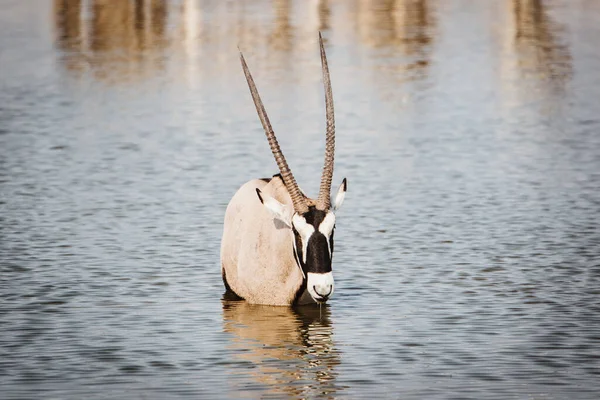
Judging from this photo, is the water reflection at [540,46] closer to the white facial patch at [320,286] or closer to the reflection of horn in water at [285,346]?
the reflection of horn in water at [285,346]

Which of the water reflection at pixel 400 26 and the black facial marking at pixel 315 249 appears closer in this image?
the black facial marking at pixel 315 249

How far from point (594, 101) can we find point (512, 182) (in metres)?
9.89

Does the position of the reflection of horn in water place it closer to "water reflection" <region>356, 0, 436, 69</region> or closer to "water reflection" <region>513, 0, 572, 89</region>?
"water reflection" <region>513, 0, 572, 89</region>

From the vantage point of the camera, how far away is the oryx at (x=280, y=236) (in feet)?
39.3

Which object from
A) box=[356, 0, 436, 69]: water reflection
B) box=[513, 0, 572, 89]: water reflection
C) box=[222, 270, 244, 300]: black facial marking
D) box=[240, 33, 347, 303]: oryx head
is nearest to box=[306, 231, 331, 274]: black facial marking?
box=[240, 33, 347, 303]: oryx head

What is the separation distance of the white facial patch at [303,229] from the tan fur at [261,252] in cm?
41

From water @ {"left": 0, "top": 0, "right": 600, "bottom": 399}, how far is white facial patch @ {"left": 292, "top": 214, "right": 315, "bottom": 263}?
76cm

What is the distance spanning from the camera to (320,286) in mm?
11734

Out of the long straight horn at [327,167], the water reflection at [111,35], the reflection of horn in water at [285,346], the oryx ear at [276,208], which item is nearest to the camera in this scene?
the reflection of horn in water at [285,346]

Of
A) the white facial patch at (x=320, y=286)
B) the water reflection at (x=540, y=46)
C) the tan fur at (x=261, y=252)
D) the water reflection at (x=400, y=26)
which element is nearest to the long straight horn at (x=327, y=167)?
the tan fur at (x=261, y=252)

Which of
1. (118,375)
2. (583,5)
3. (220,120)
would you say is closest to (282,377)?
(118,375)

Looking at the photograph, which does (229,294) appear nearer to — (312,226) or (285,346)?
(285,346)

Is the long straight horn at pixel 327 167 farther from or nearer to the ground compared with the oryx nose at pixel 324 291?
farther from the ground

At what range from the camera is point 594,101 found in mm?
30391
